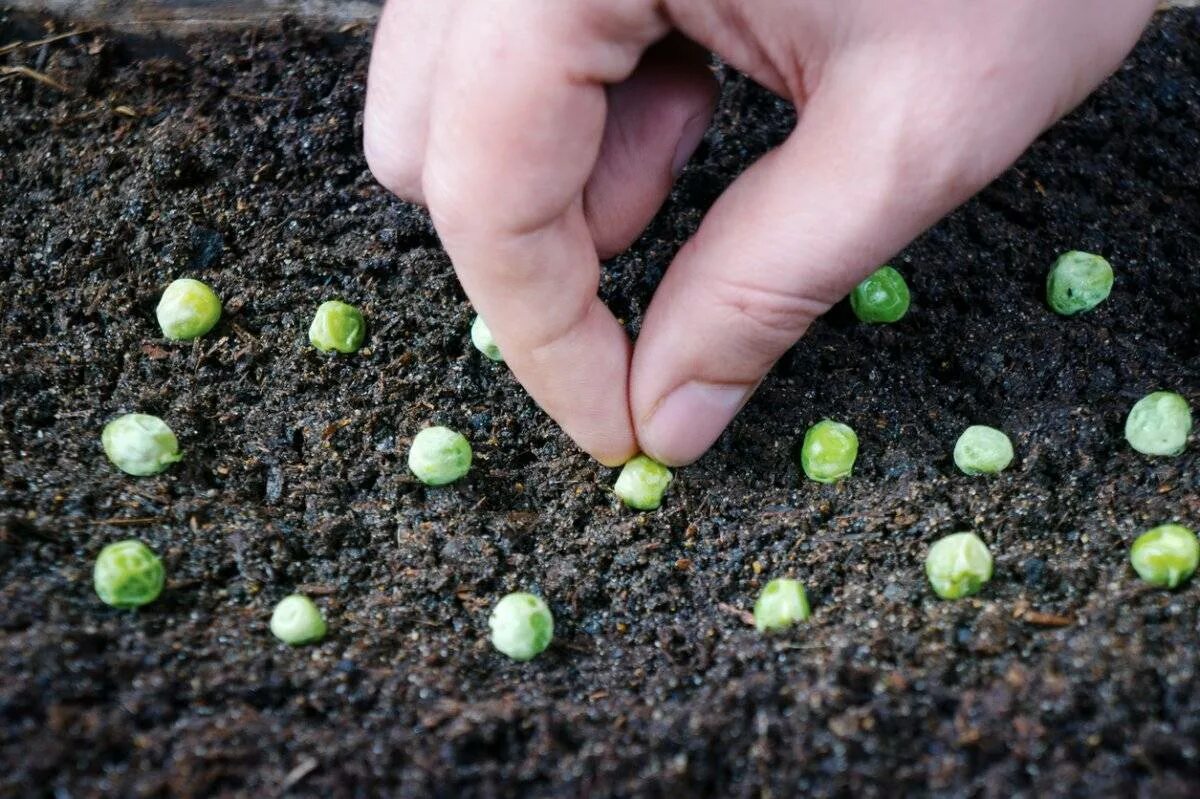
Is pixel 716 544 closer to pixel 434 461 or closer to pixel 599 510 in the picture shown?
pixel 599 510

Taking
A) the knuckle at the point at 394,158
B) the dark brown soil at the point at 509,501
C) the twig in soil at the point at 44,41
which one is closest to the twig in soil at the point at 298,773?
the dark brown soil at the point at 509,501

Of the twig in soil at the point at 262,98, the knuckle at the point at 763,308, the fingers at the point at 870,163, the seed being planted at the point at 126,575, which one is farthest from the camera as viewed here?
the twig in soil at the point at 262,98

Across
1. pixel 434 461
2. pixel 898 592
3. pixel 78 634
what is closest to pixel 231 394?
pixel 434 461

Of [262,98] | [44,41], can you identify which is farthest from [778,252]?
[44,41]

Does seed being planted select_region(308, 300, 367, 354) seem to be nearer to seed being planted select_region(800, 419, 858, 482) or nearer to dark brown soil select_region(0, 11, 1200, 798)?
dark brown soil select_region(0, 11, 1200, 798)

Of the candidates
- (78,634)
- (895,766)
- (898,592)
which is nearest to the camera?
(895,766)

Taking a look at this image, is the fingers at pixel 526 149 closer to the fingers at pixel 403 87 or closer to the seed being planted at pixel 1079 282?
the fingers at pixel 403 87
